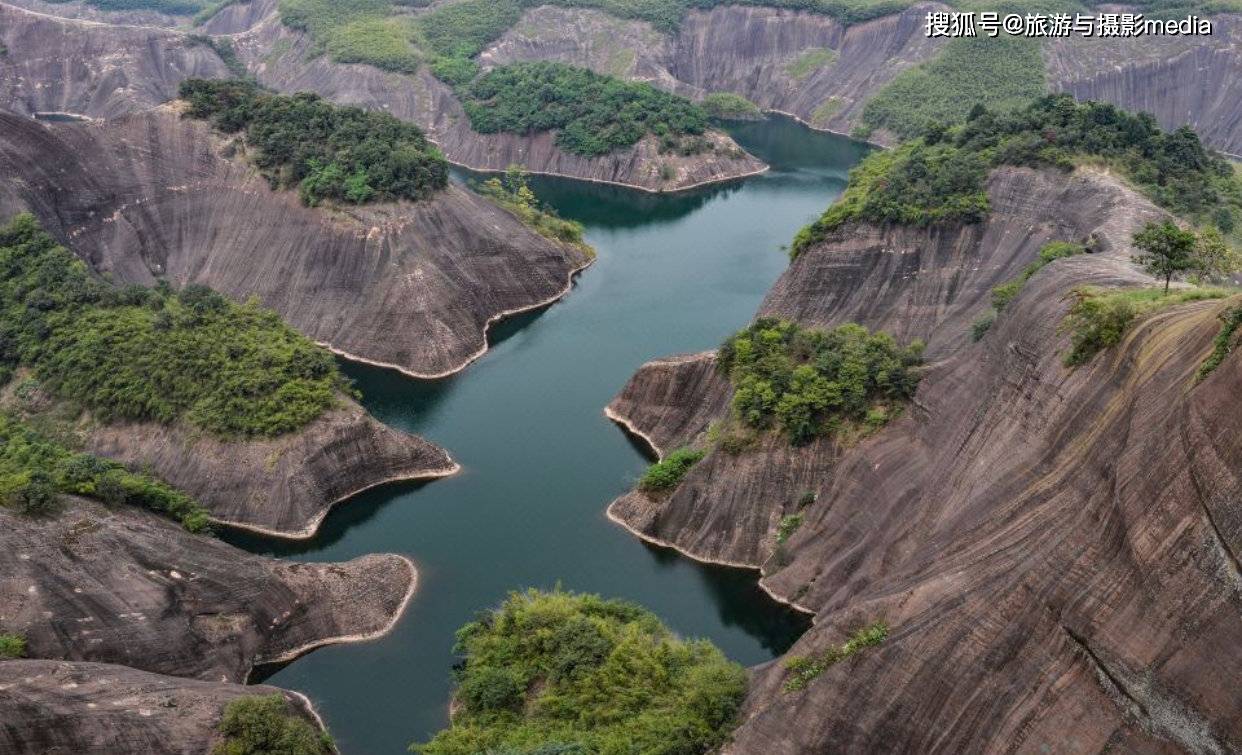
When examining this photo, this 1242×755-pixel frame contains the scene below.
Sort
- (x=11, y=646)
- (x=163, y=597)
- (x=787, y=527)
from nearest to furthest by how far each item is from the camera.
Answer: (x=11, y=646)
(x=163, y=597)
(x=787, y=527)

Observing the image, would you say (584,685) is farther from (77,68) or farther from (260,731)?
(77,68)

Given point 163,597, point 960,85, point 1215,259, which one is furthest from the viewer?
point 960,85

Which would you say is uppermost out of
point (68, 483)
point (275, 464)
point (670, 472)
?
point (68, 483)

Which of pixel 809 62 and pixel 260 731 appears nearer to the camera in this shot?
pixel 260 731

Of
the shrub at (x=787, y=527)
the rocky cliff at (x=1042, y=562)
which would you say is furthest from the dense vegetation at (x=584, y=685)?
the shrub at (x=787, y=527)

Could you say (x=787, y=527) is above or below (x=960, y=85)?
below

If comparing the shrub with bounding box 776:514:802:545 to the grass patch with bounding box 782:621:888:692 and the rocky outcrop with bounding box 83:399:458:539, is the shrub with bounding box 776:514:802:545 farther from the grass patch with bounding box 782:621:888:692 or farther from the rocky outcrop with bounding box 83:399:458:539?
the rocky outcrop with bounding box 83:399:458:539

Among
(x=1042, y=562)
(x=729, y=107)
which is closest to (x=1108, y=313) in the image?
(x=1042, y=562)
